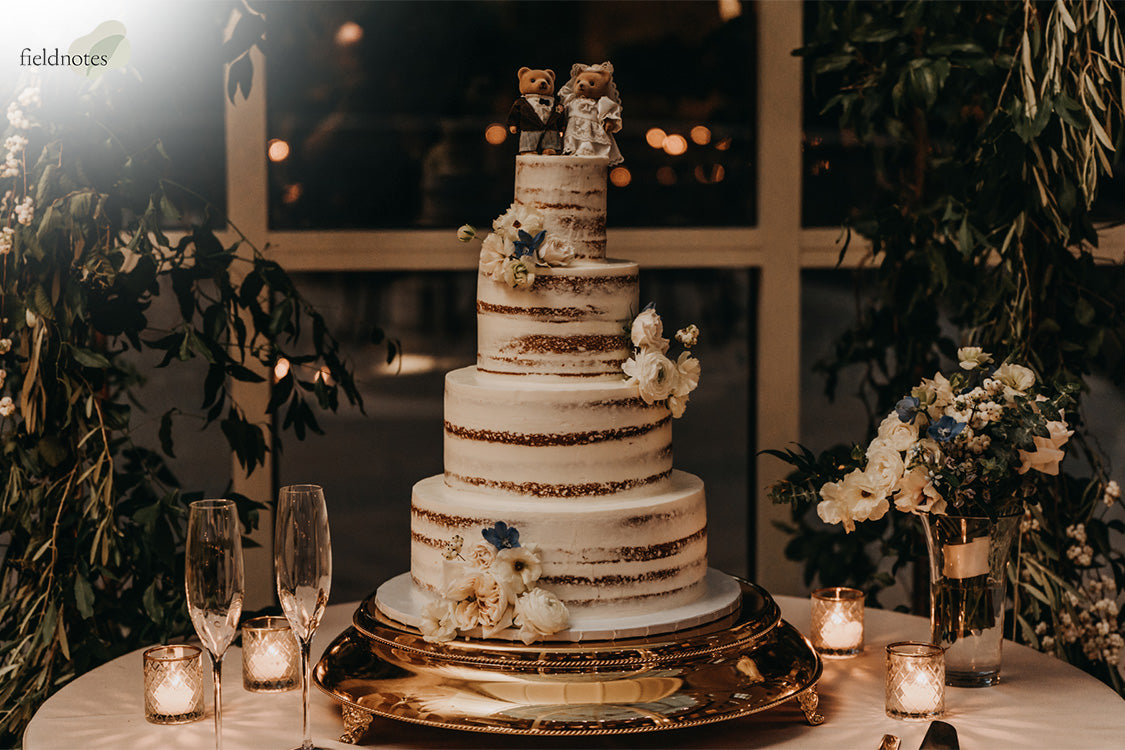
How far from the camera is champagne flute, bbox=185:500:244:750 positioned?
5.34 ft

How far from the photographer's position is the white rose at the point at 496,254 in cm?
192

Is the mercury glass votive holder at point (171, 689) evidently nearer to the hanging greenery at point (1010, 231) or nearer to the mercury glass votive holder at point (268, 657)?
the mercury glass votive holder at point (268, 657)

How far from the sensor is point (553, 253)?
1928 millimetres

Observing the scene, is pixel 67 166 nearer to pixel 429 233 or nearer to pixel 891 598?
pixel 429 233

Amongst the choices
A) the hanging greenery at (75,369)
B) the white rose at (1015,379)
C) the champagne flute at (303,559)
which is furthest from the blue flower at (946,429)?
the hanging greenery at (75,369)

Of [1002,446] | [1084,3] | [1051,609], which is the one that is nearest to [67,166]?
[1002,446]

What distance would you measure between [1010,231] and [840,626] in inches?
35.2

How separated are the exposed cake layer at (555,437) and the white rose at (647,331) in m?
0.07

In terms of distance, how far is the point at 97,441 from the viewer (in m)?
2.45

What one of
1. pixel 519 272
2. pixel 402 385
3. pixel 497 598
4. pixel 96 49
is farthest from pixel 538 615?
pixel 402 385

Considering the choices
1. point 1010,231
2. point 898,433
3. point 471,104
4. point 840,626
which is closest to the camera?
point 898,433

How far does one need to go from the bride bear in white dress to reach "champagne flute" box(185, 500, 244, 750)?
0.79 m

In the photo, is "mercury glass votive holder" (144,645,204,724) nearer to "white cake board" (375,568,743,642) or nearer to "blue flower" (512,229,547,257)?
"white cake board" (375,568,743,642)

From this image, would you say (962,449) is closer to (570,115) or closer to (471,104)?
(570,115)
